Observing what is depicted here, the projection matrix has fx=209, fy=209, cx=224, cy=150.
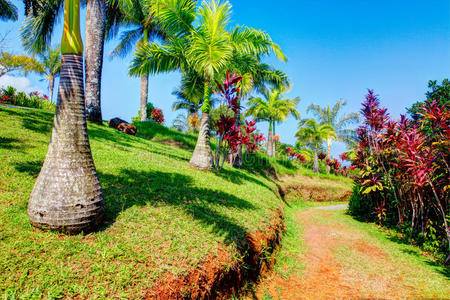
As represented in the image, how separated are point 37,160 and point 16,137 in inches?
75.7

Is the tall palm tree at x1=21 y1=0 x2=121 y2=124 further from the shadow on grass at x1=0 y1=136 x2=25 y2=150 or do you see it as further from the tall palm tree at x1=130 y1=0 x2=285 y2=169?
the shadow on grass at x1=0 y1=136 x2=25 y2=150

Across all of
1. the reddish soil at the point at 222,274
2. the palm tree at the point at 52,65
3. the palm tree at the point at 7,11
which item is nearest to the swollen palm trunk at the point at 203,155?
the reddish soil at the point at 222,274

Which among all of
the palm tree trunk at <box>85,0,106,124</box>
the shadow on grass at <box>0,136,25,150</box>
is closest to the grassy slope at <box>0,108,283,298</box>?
the shadow on grass at <box>0,136,25,150</box>

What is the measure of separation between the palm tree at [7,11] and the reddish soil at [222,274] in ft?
77.1

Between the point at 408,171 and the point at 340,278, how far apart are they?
3843 millimetres

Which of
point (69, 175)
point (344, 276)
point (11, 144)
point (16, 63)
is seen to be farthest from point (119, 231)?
point (16, 63)

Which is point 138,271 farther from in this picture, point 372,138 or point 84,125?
point 372,138

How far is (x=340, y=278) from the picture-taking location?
420 centimetres

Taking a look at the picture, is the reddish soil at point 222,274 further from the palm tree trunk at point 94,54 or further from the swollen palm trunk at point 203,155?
the palm tree trunk at point 94,54

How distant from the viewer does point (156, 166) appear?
261 inches

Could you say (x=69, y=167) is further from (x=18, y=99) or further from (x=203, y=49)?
(x=18, y=99)

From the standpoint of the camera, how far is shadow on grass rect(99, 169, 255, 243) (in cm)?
386

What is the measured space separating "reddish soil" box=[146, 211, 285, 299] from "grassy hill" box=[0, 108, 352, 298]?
0.34 feet

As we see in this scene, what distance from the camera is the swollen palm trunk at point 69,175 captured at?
2768 mm
